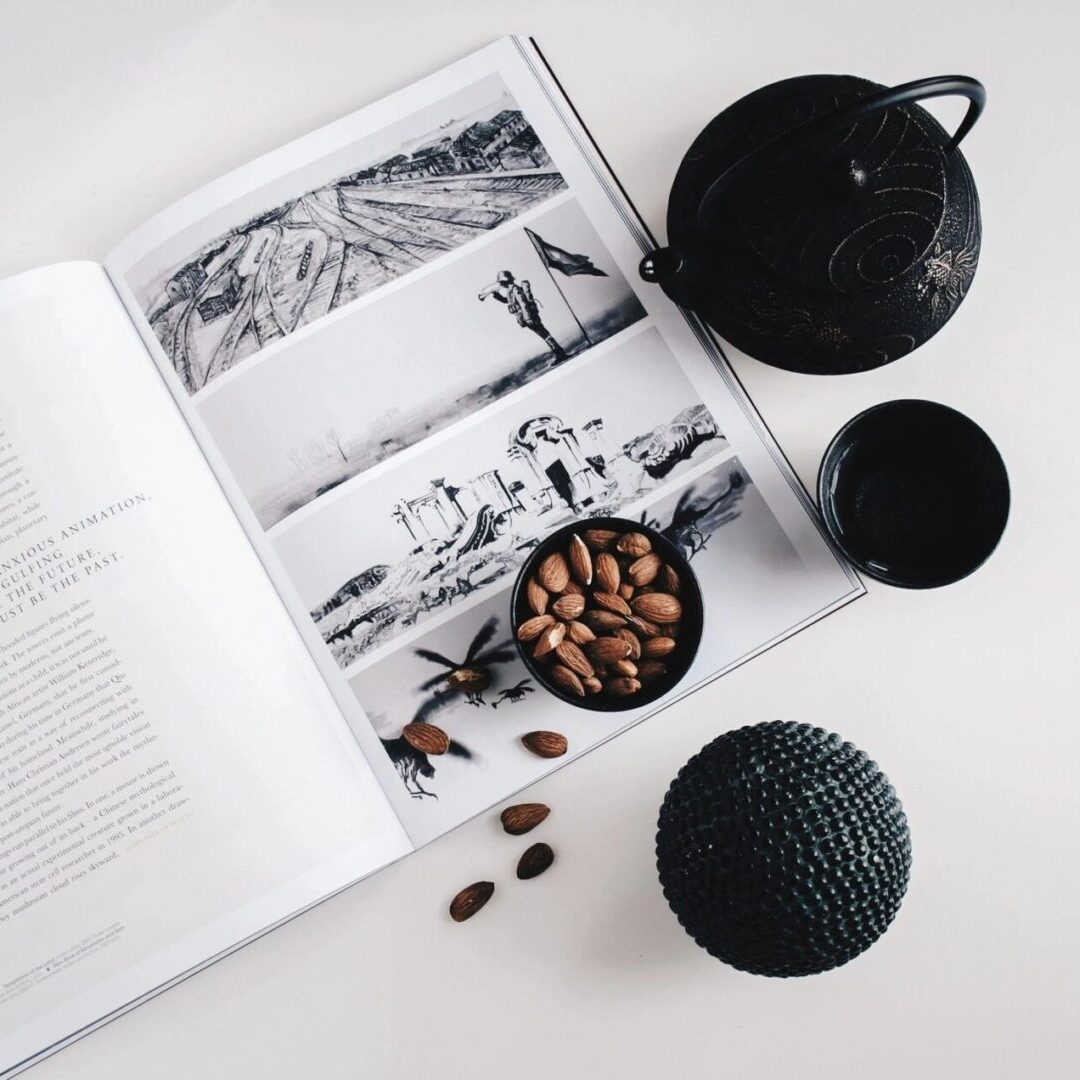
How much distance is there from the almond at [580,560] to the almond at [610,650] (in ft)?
0.11

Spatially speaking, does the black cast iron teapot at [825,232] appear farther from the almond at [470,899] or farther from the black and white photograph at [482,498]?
the almond at [470,899]

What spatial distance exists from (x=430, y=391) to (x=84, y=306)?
0.22 metres

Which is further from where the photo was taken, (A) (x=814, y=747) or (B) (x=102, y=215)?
(B) (x=102, y=215)

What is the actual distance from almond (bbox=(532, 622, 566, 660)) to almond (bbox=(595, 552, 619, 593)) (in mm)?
36

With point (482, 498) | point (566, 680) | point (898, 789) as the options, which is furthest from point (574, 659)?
point (898, 789)

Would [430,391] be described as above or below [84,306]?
below

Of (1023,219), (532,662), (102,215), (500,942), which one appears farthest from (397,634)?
(1023,219)

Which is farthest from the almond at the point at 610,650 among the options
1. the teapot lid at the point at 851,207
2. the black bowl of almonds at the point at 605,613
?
the teapot lid at the point at 851,207

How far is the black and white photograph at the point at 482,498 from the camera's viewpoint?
60 cm

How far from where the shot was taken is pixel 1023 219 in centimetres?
61

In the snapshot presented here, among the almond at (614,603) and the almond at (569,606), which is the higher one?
the almond at (569,606)

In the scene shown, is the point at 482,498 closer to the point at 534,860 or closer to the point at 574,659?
the point at 574,659

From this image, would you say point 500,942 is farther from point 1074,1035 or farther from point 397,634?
point 1074,1035

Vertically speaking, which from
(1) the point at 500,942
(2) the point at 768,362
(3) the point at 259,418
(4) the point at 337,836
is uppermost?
(3) the point at 259,418
